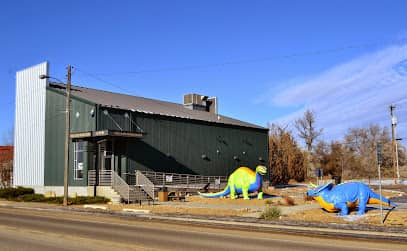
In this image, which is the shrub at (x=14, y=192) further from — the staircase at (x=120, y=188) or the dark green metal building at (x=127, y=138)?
the staircase at (x=120, y=188)

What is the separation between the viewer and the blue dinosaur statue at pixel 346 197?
1945 centimetres

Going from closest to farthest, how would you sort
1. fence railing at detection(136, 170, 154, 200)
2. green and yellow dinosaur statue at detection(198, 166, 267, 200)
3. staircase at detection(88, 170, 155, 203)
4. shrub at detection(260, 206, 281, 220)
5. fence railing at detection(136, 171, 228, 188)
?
shrub at detection(260, 206, 281, 220), green and yellow dinosaur statue at detection(198, 166, 267, 200), staircase at detection(88, 170, 155, 203), fence railing at detection(136, 170, 154, 200), fence railing at detection(136, 171, 228, 188)

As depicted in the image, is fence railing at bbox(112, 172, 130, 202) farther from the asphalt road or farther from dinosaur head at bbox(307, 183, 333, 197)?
the asphalt road

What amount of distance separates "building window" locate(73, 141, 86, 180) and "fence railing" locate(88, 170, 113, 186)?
1004mm

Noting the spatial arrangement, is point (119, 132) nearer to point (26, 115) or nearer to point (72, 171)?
point (72, 171)

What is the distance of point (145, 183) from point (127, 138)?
12.6 feet

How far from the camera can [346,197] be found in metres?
19.4

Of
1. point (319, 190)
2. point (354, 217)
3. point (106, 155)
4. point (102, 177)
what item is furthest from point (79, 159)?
point (354, 217)

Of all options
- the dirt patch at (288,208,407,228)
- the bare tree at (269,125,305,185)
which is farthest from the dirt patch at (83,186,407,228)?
the bare tree at (269,125,305,185)

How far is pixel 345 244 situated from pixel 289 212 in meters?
9.48

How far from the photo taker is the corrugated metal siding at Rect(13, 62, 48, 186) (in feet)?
120

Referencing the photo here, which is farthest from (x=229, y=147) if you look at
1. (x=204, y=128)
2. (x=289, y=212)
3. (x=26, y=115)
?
(x=289, y=212)

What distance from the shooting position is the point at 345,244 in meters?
12.3

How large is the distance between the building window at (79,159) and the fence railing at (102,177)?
100 centimetres
